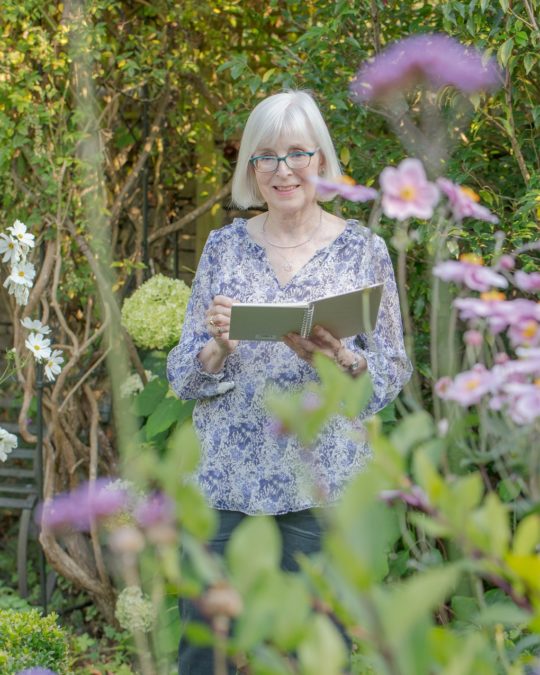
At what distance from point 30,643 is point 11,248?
1.10 m

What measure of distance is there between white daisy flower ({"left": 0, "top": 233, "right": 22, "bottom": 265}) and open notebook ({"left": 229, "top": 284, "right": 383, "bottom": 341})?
0.63 m

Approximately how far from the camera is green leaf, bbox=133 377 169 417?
3158mm

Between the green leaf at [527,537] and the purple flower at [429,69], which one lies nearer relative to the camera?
the green leaf at [527,537]

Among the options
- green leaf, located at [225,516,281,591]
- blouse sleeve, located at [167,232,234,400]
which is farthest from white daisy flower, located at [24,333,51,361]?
green leaf, located at [225,516,281,591]

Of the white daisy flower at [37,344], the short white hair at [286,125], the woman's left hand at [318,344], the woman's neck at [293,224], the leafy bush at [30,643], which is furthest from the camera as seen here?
the leafy bush at [30,643]

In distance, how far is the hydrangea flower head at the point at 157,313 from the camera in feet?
9.77

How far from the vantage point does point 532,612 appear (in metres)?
0.82

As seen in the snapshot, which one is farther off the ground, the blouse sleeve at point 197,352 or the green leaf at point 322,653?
the blouse sleeve at point 197,352

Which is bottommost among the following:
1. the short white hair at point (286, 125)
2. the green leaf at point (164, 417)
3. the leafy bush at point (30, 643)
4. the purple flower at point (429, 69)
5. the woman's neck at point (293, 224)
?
the leafy bush at point (30, 643)

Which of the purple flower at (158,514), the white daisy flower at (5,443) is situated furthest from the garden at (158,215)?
the purple flower at (158,514)

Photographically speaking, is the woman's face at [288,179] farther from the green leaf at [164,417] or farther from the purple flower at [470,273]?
the purple flower at [470,273]

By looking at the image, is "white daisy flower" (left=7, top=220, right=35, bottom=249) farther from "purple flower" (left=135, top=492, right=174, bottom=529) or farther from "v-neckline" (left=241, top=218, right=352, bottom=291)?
"purple flower" (left=135, top=492, right=174, bottom=529)

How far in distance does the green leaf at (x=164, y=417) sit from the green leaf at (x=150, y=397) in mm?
91

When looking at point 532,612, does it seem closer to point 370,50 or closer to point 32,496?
point 370,50
